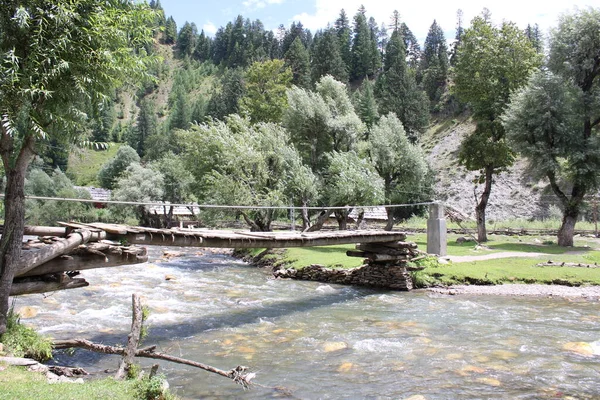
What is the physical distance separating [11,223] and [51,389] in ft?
11.4

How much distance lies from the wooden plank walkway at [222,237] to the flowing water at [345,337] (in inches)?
90.6

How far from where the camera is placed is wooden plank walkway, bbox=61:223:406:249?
1098 centimetres

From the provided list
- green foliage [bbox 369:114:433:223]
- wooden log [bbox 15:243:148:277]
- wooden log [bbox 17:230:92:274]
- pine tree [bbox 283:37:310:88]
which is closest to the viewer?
wooden log [bbox 17:230:92:274]

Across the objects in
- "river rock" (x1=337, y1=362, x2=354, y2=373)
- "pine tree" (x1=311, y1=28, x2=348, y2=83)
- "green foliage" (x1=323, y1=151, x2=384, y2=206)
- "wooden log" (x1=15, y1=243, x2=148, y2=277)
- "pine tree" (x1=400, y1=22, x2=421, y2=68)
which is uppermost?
"pine tree" (x1=400, y1=22, x2=421, y2=68)

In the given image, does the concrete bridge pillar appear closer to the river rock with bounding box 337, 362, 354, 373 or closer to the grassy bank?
the grassy bank

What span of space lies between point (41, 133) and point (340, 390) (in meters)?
6.93

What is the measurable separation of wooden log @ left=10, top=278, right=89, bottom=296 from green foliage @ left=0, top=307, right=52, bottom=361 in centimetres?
42

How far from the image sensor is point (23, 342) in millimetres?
8438

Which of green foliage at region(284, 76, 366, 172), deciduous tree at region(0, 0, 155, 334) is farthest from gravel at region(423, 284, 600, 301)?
green foliage at region(284, 76, 366, 172)

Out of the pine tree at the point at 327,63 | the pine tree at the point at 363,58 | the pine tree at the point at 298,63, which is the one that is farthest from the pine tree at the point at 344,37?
the pine tree at the point at 298,63

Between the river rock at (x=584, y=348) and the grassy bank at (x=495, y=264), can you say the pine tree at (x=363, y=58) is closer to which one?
the grassy bank at (x=495, y=264)

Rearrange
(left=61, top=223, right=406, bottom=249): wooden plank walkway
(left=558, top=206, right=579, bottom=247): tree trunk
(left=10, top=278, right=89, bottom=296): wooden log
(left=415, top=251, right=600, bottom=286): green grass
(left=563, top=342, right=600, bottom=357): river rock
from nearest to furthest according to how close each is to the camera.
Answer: (left=10, top=278, right=89, bottom=296): wooden log, (left=563, top=342, right=600, bottom=357): river rock, (left=61, top=223, right=406, bottom=249): wooden plank walkway, (left=415, top=251, right=600, bottom=286): green grass, (left=558, top=206, right=579, bottom=247): tree trunk

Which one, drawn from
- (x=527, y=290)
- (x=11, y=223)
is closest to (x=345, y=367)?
Answer: (x=11, y=223)

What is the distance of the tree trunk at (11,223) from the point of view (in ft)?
26.2
